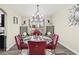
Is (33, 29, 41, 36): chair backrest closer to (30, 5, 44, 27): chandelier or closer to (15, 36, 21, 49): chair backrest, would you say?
(30, 5, 44, 27): chandelier

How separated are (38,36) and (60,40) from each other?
0.58 m

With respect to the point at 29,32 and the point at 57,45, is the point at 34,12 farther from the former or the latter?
the point at 57,45

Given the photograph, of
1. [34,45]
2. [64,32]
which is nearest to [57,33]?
[64,32]

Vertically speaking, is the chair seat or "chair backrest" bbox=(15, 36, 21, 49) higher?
"chair backrest" bbox=(15, 36, 21, 49)

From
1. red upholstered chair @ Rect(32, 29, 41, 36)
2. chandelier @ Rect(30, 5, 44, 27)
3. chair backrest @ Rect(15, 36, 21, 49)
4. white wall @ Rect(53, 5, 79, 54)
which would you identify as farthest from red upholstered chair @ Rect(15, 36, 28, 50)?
white wall @ Rect(53, 5, 79, 54)

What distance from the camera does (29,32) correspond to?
358 centimetres

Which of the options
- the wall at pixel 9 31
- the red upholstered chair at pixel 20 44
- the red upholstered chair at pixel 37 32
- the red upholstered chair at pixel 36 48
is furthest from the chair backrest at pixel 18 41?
the red upholstered chair at pixel 36 48

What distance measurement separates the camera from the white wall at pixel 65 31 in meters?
3.53

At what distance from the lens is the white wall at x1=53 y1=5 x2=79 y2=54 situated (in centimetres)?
353

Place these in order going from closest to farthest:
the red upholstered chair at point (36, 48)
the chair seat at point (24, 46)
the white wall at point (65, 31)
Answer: the red upholstered chair at point (36, 48) → the white wall at point (65, 31) → the chair seat at point (24, 46)

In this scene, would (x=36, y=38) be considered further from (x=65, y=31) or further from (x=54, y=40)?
(x=65, y=31)

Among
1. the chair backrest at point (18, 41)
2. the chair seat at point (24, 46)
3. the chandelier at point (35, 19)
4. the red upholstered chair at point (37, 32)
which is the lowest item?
the chair seat at point (24, 46)

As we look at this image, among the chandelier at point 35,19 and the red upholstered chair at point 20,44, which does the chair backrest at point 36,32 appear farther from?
the red upholstered chair at point 20,44
